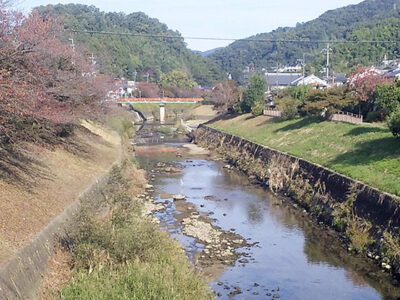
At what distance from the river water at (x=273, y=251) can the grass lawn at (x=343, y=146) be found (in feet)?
12.1

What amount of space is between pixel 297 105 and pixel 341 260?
103ft

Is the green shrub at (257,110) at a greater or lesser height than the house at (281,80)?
lesser

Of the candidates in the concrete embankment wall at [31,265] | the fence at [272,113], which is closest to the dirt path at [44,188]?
the concrete embankment wall at [31,265]

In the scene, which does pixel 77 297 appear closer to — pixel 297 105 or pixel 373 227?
pixel 373 227

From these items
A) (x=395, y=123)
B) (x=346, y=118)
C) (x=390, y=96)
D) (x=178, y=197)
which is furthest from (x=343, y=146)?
(x=178, y=197)

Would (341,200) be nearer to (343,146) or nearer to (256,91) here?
(343,146)

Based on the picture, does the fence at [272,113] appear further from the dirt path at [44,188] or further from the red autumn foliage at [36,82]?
the dirt path at [44,188]

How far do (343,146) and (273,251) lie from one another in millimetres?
13201

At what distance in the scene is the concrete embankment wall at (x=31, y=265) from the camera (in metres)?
12.9

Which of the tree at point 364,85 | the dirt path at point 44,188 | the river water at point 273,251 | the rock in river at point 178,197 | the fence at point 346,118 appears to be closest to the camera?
the dirt path at point 44,188

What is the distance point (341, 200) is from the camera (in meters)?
26.3

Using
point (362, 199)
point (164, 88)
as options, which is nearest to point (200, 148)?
point (362, 199)

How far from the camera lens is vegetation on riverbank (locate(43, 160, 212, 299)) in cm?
1388

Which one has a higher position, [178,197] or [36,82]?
[36,82]
